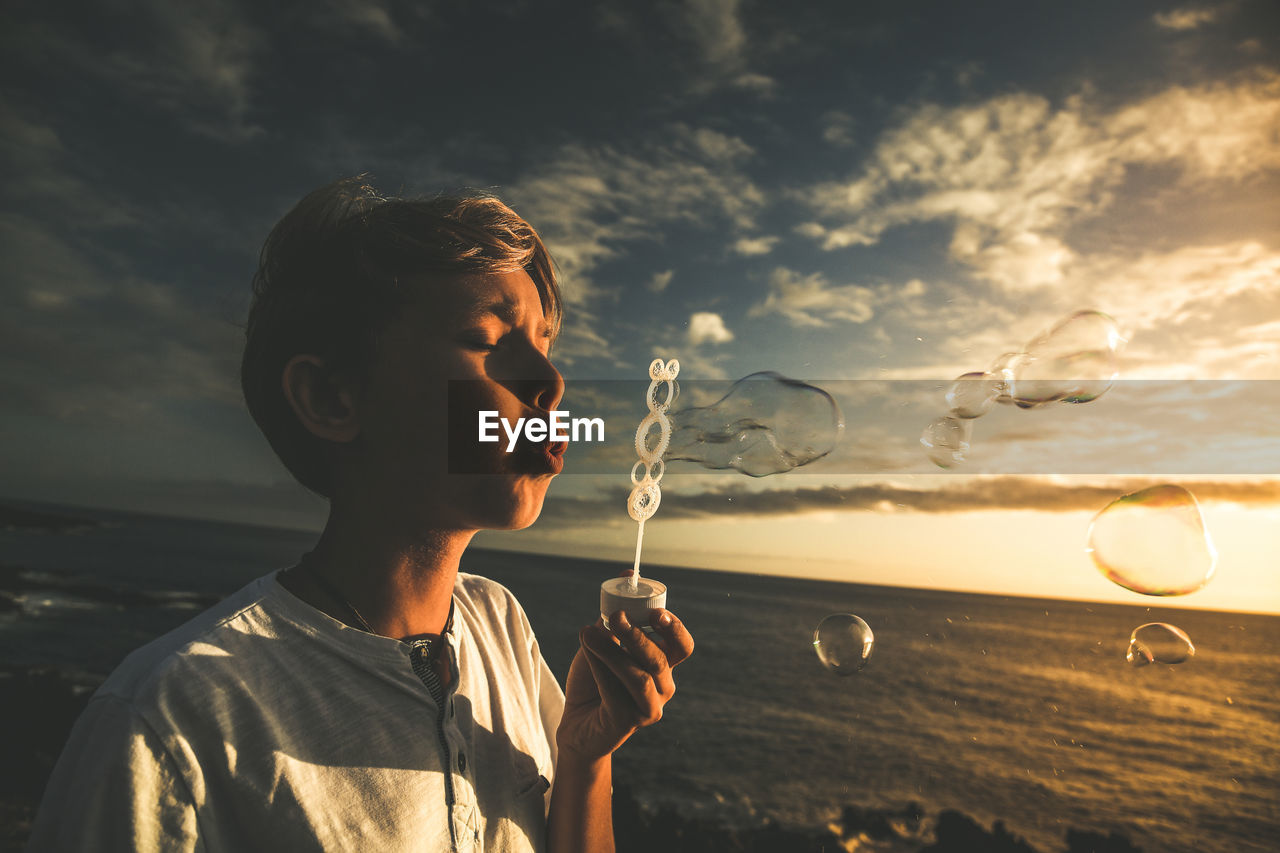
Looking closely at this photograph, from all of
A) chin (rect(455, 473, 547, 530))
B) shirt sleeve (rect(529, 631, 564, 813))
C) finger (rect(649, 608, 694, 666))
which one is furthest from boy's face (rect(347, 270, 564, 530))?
shirt sleeve (rect(529, 631, 564, 813))

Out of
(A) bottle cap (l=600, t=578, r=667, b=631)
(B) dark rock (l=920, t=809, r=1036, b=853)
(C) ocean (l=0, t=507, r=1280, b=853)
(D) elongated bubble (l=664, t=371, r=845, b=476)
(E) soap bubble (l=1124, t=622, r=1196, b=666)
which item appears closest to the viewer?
(A) bottle cap (l=600, t=578, r=667, b=631)

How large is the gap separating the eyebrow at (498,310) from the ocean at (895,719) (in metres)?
19.1

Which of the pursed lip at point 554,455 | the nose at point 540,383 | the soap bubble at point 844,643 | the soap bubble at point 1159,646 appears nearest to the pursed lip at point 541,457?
the pursed lip at point 554,455

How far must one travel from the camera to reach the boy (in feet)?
4.34

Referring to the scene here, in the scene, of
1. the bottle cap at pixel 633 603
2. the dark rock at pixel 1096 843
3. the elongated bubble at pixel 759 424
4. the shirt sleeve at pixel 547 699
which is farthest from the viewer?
the dark rock at pixel 1096 843

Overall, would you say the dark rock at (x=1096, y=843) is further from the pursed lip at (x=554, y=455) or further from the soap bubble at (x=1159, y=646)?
the pursed lip at (x=554, y=455)

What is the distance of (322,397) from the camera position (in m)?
1.84

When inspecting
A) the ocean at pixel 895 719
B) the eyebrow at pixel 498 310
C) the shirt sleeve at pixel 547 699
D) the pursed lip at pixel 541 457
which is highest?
the eyebrow at pixel 498 310

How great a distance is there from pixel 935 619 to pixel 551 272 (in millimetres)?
94073

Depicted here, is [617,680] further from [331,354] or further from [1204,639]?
[1204,639]

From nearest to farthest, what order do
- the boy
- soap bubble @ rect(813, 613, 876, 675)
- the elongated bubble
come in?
the boy < the elongated bubble < soap bubble @ rect(813, 613, 876, 675)

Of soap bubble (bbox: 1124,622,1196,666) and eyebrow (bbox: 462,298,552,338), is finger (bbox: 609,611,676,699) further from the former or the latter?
soap bubble (bbox: 1124,622,1196,666)

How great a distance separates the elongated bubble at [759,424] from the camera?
403cm

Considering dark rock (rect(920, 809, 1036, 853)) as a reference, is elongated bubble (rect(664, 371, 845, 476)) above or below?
above
